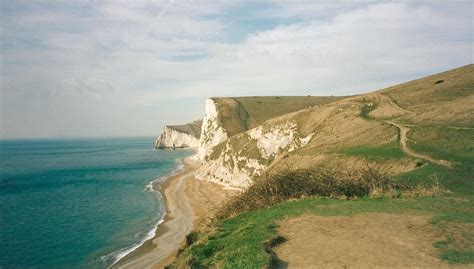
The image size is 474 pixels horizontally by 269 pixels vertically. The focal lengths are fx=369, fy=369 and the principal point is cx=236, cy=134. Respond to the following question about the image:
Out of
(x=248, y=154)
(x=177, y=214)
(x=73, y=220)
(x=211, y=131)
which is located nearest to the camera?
(x=73, y=220)

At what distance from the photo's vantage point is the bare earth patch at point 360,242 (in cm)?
1109

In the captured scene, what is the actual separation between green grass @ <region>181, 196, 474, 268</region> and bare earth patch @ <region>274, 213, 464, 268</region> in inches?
22.0

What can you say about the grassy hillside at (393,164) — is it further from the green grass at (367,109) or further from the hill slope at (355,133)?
the hill slope at (355,133)

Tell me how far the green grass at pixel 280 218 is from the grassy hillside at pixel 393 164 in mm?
36

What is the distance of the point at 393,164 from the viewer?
27.7 metres

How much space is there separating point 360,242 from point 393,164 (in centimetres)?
1677

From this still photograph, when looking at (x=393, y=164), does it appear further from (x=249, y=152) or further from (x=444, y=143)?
(x=249, y=152)

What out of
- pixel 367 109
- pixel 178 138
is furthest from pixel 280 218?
pixel 178 138

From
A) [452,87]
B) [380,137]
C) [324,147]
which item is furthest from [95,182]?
[452,87]

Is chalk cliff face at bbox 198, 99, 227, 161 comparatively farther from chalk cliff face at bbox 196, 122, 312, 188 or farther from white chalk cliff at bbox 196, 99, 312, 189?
chalk cliff face at bbox 196, 122, 312, 188

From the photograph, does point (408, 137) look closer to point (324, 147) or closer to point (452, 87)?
point (324, 147)

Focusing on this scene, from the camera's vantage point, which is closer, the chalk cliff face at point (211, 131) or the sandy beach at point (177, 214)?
the sandy beach at point (177, 214)

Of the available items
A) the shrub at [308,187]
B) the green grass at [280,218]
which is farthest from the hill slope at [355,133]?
the green grass at [280,218]

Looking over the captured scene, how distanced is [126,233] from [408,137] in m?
28.5
